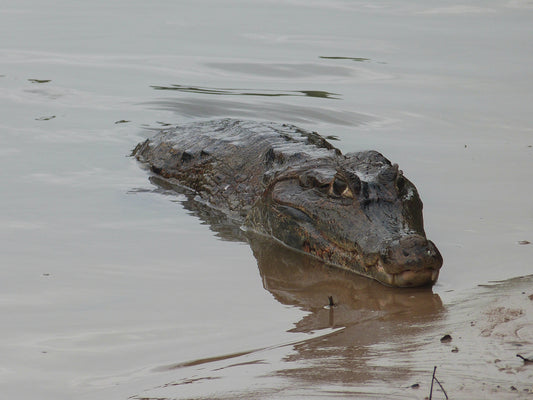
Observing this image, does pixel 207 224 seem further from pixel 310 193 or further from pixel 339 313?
pixel 339 313

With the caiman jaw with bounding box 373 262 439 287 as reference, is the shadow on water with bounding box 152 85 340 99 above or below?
above

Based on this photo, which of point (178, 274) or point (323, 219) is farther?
point (323, 219)

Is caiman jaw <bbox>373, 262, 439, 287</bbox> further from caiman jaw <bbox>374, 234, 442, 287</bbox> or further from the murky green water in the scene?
the murky green water

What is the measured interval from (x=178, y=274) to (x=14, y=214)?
1.88m

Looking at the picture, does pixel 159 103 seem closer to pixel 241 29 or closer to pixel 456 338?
pixel 241 29

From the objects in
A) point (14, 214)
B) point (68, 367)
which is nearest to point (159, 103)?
point (14, 214)

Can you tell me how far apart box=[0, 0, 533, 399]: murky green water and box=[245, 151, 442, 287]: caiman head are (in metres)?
0.19

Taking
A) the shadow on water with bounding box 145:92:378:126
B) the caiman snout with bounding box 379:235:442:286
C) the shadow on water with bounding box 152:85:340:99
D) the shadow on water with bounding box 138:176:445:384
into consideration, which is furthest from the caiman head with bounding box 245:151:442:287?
the shadow on water with bounding box 152:85:340:99

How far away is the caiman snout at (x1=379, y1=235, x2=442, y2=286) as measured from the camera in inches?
201

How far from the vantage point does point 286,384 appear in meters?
3.48

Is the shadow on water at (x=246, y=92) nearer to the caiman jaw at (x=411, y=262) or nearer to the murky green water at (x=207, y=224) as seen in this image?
the murky green water at (x=207, y=224)

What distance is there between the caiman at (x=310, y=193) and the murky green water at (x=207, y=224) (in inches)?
8.6

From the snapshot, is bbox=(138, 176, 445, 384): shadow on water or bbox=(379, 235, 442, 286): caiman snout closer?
bbox=(138, 176, 445, 384): shadow on water

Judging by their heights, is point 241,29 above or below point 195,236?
above
